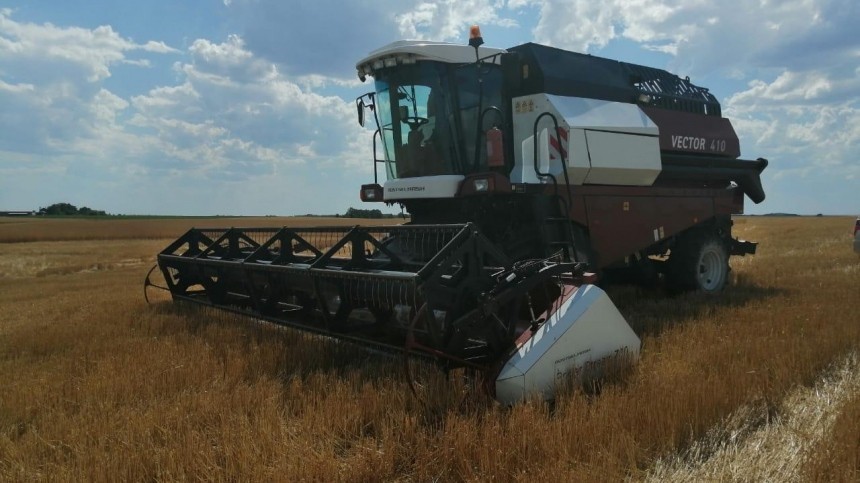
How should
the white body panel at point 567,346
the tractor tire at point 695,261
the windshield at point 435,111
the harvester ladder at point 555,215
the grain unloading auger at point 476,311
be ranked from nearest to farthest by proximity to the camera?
the white body panel at point 567,346, the grain unloading auger at point 476,311, the harvester ladder at point 555,215, the windshield at point 435,111, the tractor tire at point 695,261

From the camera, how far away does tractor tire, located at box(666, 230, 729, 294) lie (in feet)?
24.4

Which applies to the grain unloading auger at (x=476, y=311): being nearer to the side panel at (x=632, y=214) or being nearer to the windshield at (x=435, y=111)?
the windshield at (x=435, y=111)

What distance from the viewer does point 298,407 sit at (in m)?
3.28

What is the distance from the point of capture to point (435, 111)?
20.3 ft

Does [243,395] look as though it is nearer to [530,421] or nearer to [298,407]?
[298,407]

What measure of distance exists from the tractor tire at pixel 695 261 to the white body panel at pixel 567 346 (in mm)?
3789

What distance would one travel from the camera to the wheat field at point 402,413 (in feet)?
8.49

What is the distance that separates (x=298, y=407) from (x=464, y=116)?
11.9 ft

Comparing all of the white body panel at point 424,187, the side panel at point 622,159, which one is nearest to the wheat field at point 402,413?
the side panel at point 622,159

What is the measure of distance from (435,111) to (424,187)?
2.59 ft

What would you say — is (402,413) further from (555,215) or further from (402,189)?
(402,189)

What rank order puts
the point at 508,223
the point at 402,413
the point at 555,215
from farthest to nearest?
the point at 508,223
the point at 555,215
the point at 402,413

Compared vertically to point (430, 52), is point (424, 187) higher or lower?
lower

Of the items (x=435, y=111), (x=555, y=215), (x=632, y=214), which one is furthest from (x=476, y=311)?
(x=632, y=214)
